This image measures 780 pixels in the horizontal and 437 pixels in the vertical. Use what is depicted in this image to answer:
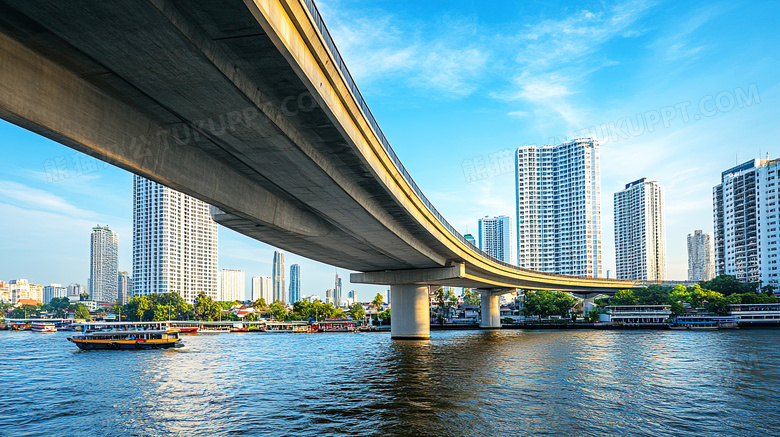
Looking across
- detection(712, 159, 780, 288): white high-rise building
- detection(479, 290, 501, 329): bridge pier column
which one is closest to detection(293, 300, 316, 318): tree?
detection(479, 290, 501, 329): bridge pier column

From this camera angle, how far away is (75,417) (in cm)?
2628

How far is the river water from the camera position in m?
23.8

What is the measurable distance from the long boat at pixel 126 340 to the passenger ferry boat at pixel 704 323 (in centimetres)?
9659

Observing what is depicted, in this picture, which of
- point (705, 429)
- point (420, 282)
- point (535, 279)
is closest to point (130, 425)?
point (705, 429)

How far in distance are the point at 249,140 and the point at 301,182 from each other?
6609mm

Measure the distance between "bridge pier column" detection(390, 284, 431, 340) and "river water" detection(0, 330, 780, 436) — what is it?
24.1 metres

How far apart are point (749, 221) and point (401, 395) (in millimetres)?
170383

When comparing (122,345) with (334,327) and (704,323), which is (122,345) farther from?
(704,323)

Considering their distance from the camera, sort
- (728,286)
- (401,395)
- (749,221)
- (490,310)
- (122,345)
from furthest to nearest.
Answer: (749,221), (728,286), (490,310), (122,345), (401,395)

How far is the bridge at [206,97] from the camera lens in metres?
14.5

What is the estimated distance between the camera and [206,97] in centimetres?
1855

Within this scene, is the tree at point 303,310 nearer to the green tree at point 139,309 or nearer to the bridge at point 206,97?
the green tree at point 139,309

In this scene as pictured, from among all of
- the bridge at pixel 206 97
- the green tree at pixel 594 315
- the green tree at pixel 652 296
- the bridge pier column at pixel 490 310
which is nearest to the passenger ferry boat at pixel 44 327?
the bridge pier column at pixel 490 310

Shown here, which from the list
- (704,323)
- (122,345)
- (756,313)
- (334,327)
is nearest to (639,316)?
(704,323)
